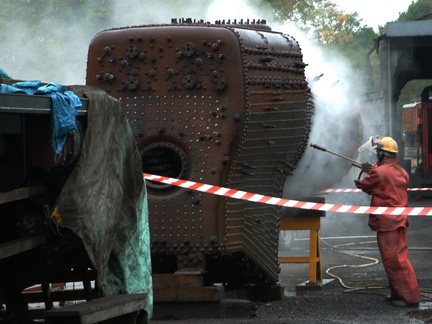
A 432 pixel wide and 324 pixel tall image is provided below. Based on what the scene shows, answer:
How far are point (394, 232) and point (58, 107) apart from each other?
19.0ft

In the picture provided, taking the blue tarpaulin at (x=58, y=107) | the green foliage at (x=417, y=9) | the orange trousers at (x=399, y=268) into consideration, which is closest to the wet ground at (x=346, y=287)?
the orange trousers at (x=399, y=268)

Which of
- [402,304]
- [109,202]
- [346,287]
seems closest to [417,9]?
[346,287]

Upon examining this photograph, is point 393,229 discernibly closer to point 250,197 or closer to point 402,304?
point 402,304

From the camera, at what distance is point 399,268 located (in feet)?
34.0

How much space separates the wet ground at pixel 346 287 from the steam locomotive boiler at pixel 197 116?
2.16 feet

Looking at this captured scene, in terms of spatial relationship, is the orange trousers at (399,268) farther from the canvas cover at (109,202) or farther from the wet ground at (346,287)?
the canvas cover at (109,202)

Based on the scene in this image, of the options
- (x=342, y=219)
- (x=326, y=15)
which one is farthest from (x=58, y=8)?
(x=326, y=15)

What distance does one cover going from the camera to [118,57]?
31.9 feet

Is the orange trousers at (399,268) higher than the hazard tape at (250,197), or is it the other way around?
the hazard tape at (250,197)

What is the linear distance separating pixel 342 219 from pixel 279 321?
37.2 ft

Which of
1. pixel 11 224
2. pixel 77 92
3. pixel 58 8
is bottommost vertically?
pixel 11 224

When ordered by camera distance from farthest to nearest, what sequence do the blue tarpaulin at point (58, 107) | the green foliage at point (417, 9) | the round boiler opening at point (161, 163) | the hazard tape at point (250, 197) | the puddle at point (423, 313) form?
the green foliage at point (417, 9), the round boiler opening at point (161, 163), the puddle at point (423, 313), the hazard tape at point (250, 197), the blue tarpaulin at point (58, 107)

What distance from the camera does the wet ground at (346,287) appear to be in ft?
31.9

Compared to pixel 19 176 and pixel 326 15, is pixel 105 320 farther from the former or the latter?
pixel 326 15
